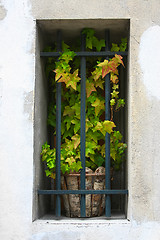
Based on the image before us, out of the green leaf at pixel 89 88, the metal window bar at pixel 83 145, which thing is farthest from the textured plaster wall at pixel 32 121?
the green leaf at pixel 89 88

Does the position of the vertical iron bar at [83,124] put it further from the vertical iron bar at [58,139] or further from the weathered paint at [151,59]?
the weathered paint at [151,59]

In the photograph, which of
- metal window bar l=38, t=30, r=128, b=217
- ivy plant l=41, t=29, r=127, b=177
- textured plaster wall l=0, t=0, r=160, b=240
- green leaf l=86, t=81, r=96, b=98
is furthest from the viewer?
green leaf l=86, t=81, r=96, b=98

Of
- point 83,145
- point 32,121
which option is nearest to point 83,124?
point 83,145

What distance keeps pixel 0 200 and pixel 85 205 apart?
2.74 feet

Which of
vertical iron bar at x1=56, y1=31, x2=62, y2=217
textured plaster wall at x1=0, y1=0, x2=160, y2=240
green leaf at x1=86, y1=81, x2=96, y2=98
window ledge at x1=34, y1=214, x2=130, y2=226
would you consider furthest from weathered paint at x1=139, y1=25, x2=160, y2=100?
window ledge at x1=34, y1=214, x2=130, y2=226

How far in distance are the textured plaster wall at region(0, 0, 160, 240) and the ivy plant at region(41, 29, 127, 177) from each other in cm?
25

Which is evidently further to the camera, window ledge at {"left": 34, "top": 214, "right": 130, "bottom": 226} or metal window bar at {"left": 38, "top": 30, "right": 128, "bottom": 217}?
metal window bar at {"left": 38, "top": 30, "right": 128, "bottom": 217}

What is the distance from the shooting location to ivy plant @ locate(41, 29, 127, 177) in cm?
367

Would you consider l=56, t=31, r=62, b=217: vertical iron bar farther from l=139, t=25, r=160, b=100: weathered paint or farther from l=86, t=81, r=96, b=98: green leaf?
l=139, t=25, r=160, b=100: weathered paint

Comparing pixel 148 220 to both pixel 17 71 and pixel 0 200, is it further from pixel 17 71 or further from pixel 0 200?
pixel 17 71

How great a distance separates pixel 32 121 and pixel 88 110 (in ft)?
2.22

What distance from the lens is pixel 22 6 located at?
11.9 feet

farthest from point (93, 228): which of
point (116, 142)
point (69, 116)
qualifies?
point (69, 116)

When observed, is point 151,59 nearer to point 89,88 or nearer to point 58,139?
point 89,88
